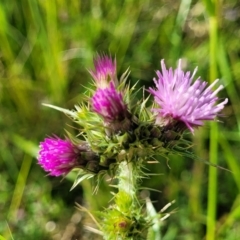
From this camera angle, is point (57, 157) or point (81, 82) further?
point (81, 82)

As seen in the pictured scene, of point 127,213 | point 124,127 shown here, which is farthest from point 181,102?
point 127,213

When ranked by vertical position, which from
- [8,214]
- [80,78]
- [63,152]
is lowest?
[8,214]

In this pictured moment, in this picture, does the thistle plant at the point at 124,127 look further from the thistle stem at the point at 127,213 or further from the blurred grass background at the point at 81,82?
the blurred grass background at the point at 81,82

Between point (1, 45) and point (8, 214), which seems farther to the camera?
point (1, 45)

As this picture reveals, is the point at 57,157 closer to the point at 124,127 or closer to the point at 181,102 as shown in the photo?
the point at 124,127

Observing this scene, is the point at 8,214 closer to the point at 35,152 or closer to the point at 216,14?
the point at 35,152

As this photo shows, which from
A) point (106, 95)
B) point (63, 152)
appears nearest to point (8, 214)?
point (63, 152)

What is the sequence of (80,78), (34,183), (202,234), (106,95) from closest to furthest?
1. (106,95)
2. (202,234)
3. (34,183)
4. (80,78)
